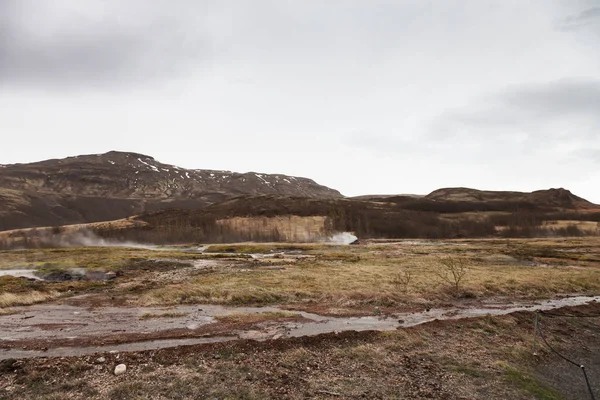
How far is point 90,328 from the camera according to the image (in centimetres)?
2844

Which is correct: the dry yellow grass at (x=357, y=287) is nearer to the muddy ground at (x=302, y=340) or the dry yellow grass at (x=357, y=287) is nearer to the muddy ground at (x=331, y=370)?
the muddy ground at (x=302, y=340)

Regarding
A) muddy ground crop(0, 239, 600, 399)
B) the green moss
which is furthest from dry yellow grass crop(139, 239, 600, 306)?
the green moss

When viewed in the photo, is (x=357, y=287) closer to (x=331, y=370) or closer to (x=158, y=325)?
(x=158, y=325)

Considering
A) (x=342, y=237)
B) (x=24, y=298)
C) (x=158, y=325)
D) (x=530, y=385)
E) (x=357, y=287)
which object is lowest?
(x=342, y=237)

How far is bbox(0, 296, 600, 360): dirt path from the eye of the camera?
23500mm

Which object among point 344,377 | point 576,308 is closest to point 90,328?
point 344,377

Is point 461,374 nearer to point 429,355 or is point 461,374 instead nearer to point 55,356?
point 429,355

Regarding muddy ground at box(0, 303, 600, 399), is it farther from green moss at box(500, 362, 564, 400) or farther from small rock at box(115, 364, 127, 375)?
small rock at box(115, 364, 127, 375)

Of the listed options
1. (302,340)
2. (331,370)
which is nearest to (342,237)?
(302,340)

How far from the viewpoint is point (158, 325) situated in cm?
2888

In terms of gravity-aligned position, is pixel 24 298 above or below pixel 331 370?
below

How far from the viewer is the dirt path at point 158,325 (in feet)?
77.1

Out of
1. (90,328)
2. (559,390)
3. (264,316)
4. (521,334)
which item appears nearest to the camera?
(559,390)

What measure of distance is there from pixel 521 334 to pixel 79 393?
25242mm
